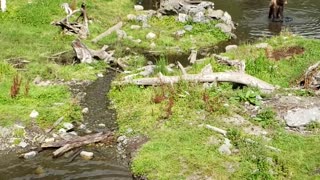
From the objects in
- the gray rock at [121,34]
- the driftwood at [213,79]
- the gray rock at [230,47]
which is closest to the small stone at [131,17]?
the gray rock at [121,34]

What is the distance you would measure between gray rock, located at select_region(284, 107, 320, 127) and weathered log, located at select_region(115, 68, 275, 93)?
5.99ft

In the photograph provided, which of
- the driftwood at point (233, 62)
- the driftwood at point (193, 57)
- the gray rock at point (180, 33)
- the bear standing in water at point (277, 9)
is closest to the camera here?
the driftwood at point (233, 62)

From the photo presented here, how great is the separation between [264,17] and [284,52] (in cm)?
768

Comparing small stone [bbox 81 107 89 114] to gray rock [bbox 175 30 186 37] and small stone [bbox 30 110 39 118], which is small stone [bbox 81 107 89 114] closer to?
small stone [bbox 30 110 39 118]

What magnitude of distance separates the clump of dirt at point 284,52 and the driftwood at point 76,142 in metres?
8.00

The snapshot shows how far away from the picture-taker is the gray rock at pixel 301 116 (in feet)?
40.2

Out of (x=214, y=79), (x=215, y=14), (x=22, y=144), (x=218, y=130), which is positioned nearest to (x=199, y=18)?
(x=215, y=14)

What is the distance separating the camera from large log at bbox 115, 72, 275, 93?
14.5 meters

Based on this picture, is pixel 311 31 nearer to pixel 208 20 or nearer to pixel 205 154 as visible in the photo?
pixel 208 20

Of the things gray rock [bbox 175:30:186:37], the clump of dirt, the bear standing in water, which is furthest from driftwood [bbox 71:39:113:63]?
the bear standing in water

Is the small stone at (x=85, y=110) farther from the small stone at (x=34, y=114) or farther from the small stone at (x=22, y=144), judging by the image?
the small stone at (x=22, y=144)

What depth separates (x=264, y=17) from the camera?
25.8m

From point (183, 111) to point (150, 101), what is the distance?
1.23 metres

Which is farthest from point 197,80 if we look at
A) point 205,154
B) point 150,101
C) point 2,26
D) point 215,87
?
point 2,26
